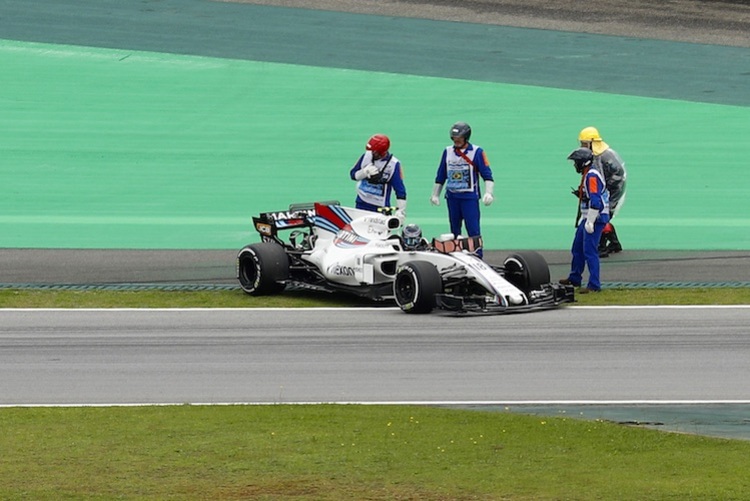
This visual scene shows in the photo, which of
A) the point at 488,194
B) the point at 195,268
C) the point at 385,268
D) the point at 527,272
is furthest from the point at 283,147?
the point at 527,272

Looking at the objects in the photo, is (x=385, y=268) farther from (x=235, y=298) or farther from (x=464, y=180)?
(x=464, y=180)

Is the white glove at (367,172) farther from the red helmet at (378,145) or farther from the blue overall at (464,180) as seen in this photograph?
the blue overall at (464,180)

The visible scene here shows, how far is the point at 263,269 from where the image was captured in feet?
58.2

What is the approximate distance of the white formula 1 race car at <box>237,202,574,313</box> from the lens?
16547 mm

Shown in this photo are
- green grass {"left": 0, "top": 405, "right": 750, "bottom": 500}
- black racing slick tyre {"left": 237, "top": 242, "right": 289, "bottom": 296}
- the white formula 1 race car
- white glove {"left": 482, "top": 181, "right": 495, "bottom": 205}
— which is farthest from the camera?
white glove {"left": 482, "top": 181, "right": 495, "bottom": 205}

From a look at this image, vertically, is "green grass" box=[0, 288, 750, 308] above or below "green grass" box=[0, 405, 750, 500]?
above

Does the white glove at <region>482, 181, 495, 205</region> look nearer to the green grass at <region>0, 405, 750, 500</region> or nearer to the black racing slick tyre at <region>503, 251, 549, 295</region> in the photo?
the black racing slick tyre at <region>503, 251, 549, 295</region>

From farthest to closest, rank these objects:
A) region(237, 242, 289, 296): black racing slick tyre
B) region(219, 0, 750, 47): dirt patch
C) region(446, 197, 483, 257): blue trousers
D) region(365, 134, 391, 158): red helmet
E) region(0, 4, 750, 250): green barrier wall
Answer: region(219, 0, 750, 47): dirt patch, region(0, 4, 750, 250): green barrier wall, region(446, 197, 483, 257): blue trousers, region(365, 134, 391, 158): red helmet, region(237, 242, 289, 296): black racing slick tyre

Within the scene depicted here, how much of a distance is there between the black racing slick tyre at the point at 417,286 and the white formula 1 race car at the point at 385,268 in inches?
0.4

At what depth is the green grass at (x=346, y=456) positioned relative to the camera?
30.3ft

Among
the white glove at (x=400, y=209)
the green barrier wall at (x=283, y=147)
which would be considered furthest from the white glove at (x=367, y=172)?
the green barrier wall at (x=283, y=147)

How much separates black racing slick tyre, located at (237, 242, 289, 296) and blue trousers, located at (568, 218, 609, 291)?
11.1 ft

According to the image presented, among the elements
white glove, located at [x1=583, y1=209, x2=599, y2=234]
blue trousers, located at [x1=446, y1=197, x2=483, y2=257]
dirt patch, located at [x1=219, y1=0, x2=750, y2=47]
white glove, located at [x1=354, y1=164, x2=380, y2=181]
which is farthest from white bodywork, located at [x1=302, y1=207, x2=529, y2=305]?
dirt patch, located at [x1=219, y1=0, x2=750, y2=47]

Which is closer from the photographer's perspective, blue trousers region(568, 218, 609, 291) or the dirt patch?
blue trousers region(568, 218, 609, 291)
